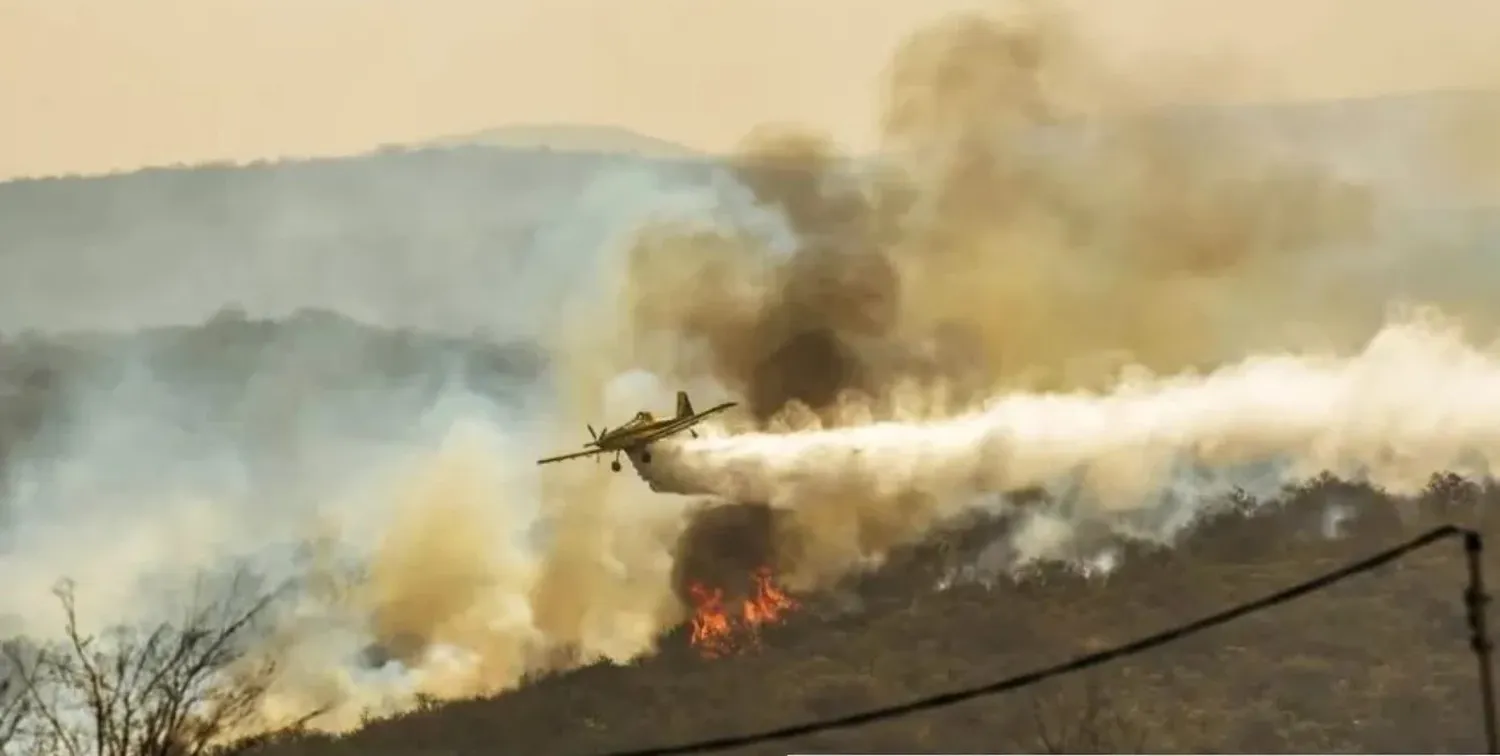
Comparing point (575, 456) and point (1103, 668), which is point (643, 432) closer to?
point (575, 456)

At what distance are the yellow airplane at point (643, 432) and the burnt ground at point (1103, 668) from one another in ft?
1.59

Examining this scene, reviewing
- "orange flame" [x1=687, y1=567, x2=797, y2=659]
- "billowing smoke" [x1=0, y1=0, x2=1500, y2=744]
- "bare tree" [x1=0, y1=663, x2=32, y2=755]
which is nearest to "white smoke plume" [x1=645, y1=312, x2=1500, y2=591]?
"billowing smoke" [x1=0, y1=0, x2=1500, y2=744]

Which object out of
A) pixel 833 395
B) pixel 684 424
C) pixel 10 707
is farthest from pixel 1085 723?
pixel 10 707

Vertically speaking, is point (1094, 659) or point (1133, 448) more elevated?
point (1133, 448)

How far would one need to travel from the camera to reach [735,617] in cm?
369

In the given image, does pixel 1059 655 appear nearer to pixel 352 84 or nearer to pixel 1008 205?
pixel 1008 205

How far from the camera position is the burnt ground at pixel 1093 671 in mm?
3498

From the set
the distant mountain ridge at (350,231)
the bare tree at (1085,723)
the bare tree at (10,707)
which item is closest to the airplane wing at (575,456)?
the distant mountain ridge at (350,231)

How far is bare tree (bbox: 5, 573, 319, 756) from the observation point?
3.74 meters

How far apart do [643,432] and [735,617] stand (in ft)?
1.60

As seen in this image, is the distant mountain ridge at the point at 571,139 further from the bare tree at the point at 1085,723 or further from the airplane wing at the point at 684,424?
the bare tree at the point at 1085,723

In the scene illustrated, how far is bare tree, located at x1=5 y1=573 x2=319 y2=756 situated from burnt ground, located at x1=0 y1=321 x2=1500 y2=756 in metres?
0.16

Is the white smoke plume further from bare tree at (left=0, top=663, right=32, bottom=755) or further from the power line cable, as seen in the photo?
bare tree at (left=0, top=663, right=32, bottom=755)

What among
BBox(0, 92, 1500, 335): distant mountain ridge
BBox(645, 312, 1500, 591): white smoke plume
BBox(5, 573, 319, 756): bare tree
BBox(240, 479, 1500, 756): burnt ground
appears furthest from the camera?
BBox(0, 92, 1500, 335): distant mountain ridge
